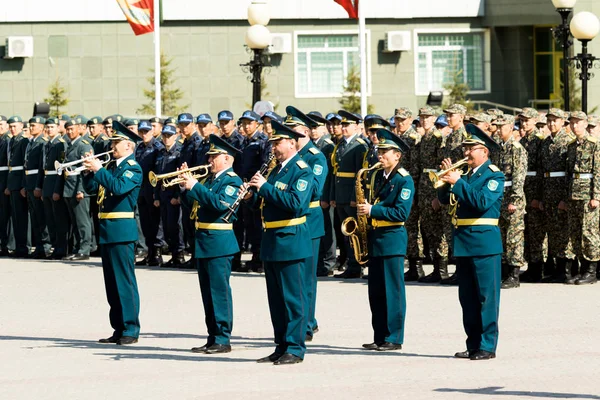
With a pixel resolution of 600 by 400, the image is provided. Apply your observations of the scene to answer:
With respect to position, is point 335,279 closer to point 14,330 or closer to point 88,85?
point 14,330

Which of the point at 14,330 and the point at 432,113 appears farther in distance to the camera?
the point at 432,113

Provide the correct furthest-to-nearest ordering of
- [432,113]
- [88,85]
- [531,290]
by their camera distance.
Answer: [88,85] → [432,113] → [531,290]

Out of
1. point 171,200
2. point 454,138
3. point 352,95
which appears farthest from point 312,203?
point 352,95

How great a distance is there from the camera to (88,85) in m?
40.8

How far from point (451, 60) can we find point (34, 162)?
23027 mm

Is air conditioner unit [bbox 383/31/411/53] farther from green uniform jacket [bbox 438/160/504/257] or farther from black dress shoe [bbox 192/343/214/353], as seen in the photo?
black dress shoe [bbox 192/343/214/353]

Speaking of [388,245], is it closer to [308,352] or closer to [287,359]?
[308,352]

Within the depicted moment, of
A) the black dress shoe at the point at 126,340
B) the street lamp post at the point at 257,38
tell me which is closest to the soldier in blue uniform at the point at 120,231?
the black dress shoe at the point at 126,340

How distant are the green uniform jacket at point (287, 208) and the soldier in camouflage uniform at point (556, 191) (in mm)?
6137

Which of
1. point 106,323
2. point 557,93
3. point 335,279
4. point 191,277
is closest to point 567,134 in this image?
point 335,279

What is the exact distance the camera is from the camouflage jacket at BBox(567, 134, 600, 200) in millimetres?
16219

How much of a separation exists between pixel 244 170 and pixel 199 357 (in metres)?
7.05

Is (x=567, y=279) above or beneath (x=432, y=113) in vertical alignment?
beneath

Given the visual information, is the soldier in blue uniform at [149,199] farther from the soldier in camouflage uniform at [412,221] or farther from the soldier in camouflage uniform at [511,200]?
the soldier in camouflage uniform at [511,200]
